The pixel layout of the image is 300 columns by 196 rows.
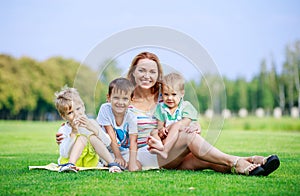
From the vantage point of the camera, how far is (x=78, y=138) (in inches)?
185

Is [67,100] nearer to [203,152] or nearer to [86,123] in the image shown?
[86,123]

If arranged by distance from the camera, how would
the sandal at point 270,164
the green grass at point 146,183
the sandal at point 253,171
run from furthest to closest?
the sandal at point 253,171, the sandal at point 270,164, the green grass at point 146,183

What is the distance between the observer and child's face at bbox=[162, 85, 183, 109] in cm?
449

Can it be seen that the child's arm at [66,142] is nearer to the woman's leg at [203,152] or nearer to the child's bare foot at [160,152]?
the child's bare foot at [160,152]

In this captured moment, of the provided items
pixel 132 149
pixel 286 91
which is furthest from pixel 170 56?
pixel 286 91

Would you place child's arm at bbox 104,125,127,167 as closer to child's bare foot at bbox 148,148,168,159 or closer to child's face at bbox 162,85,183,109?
child's bare foot at bbox 148,148,168,159

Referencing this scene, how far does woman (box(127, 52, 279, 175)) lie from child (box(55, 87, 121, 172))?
396 millimetres

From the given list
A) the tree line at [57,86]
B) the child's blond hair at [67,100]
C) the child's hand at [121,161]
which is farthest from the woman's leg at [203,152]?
the tree line at [57,86]

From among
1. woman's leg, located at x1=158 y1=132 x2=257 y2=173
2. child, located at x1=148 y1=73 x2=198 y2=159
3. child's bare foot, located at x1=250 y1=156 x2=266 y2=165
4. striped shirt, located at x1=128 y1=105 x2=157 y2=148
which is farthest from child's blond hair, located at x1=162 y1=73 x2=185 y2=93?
child's bare foot, located at x1=250 y1=156 x2=266 y2=165

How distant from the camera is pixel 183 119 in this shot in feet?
14.7

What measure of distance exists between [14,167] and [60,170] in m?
0.98

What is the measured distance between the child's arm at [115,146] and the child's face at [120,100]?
22 cm

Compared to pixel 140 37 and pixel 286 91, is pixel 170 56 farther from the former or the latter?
pixel 286 91

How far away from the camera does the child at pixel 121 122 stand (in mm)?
4543
